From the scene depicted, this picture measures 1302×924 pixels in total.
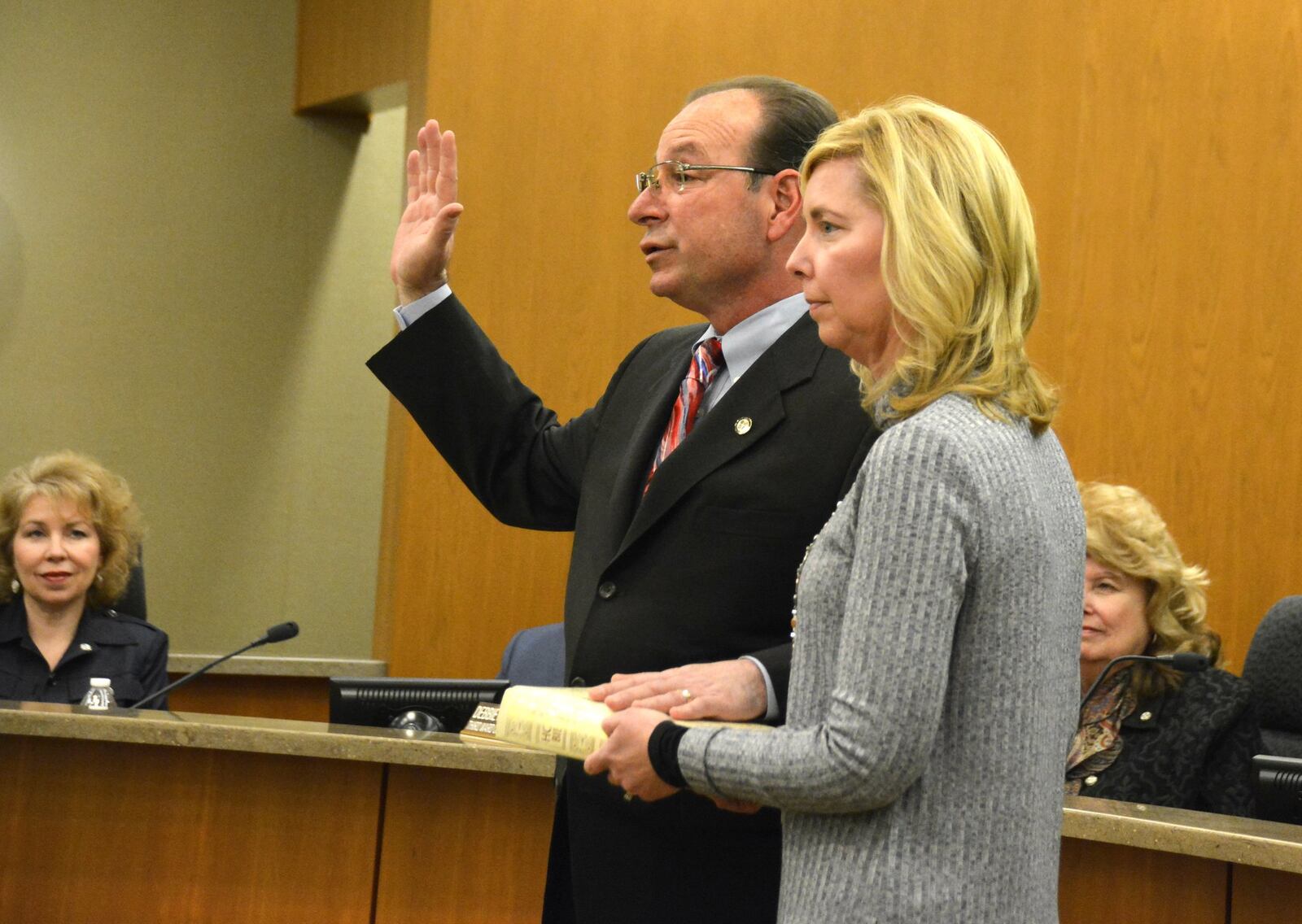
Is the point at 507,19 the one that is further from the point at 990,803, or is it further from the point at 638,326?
the point at 990,803

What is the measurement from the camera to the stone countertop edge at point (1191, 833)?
173cm

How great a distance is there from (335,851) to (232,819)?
17 centimetres

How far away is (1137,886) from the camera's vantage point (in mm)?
1882

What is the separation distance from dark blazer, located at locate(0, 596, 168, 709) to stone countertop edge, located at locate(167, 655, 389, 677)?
1330 mm

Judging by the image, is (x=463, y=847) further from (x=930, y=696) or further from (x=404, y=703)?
(x=930, y=696)

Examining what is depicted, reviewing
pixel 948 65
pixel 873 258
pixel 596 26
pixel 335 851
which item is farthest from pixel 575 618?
pixel 596 26

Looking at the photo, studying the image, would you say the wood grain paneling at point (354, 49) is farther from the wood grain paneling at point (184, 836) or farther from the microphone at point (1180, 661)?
the microphone at point (1180, 661)

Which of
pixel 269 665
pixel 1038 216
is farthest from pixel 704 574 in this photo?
pixel 269 665

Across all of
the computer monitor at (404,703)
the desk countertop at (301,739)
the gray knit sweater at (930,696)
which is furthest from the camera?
the computer monitor at (404,703)

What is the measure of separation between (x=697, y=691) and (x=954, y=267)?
0.44m

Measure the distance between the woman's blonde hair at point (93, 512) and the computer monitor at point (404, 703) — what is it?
44.5 inches

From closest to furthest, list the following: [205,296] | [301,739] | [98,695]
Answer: [301,739]
[98,695]
[205,296]

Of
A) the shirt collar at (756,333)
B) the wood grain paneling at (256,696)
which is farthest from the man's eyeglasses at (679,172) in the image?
the wood grain paneling at (256,696)

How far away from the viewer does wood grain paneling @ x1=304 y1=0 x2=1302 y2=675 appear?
342 centimetres
